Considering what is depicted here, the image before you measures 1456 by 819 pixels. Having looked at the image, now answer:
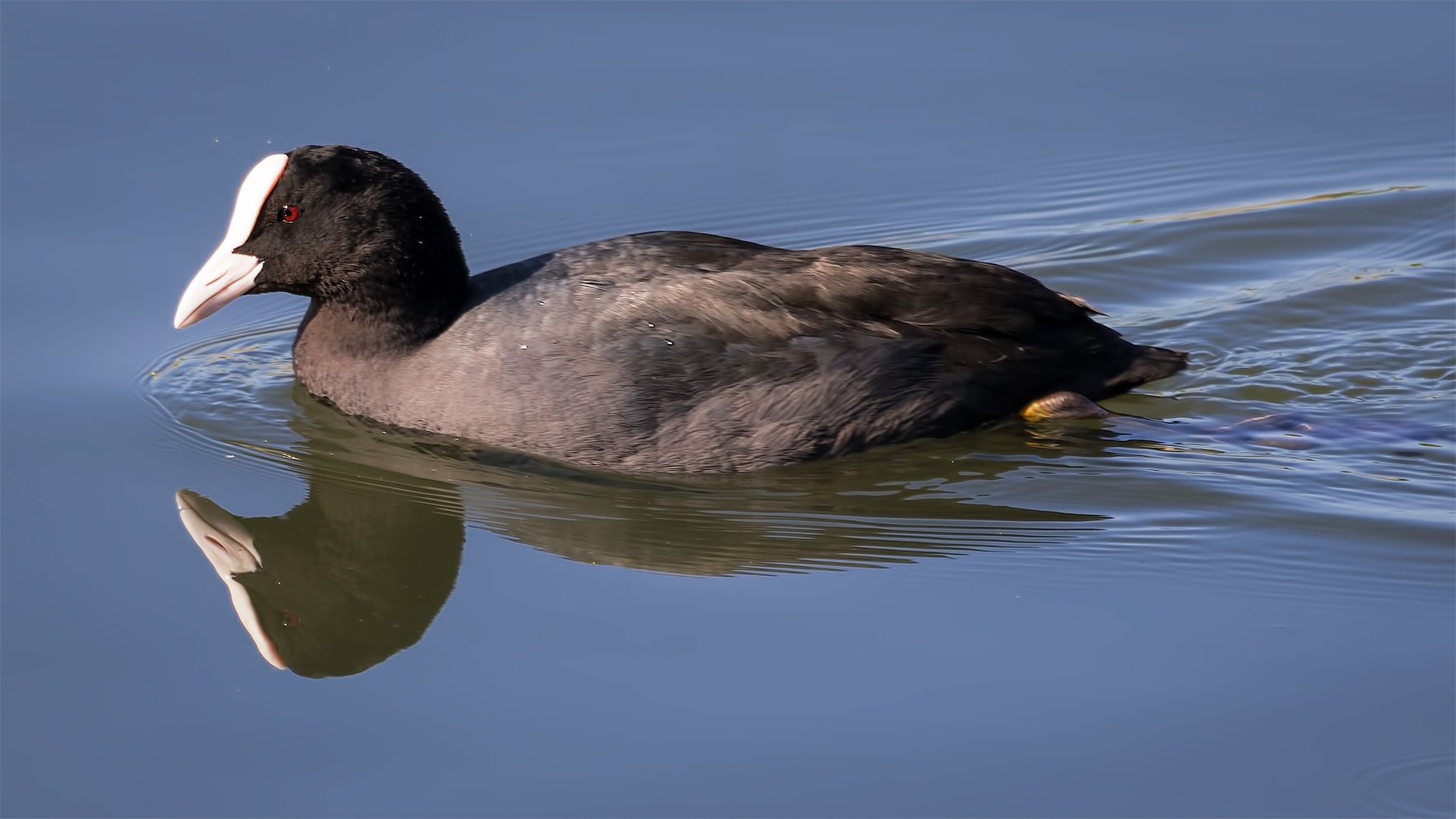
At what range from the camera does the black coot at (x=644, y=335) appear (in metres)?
5.76

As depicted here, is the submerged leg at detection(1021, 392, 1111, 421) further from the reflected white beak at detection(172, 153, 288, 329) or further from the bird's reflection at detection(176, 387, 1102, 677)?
the reflected white beak at detection(172, 153, 288, 329)

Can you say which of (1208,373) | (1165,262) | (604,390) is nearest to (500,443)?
(604,390)

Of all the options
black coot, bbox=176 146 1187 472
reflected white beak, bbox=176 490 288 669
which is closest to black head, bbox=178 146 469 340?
black coot, bbox=176 146 1187 472

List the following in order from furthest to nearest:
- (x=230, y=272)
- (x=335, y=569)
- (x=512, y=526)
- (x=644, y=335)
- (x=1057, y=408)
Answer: (x=230, y=272) → (x=1057, y=408) → (x=644, y=335) → (x=512, y=526) → (x=335, y=569)

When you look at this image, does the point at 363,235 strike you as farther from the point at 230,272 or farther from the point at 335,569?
the point at 335,569

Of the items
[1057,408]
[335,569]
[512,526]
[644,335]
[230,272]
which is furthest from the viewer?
[230,272]

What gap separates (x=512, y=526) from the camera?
550cm

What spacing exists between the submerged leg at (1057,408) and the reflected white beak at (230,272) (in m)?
2.68

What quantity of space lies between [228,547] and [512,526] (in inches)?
33.9

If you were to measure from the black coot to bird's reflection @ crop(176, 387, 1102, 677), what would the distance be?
0.42 ft

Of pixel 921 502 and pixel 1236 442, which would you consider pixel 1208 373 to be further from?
pixel 921 502

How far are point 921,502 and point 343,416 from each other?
2077 millimetres

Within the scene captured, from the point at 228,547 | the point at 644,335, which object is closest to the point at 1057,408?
the point at 644,335

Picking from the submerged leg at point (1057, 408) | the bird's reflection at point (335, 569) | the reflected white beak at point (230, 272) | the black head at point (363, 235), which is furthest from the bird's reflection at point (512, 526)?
the reflected white beak at point (230, 272)
